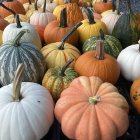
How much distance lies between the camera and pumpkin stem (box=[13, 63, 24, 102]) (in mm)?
981

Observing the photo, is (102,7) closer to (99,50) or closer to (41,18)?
(41,18)

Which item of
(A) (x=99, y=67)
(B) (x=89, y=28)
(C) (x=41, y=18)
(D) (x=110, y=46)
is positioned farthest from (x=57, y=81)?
(C) (x=41, y=18)

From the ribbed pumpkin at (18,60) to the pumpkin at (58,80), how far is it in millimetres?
70

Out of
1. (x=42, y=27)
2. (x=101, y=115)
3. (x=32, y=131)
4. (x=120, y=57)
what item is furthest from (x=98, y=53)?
(x=42, y=27)

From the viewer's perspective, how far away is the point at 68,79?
1238mm

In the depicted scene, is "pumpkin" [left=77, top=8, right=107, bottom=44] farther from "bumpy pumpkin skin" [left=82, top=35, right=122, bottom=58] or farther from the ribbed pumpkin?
the ribbed pumpkin

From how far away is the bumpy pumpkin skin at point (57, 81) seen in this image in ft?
4.05

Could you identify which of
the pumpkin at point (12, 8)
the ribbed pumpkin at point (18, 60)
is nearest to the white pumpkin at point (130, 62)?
the ribbed pumpkin at point (18, 60)

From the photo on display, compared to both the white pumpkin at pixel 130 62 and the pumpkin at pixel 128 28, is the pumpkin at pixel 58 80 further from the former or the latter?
the pumpkin at pixel 128 28

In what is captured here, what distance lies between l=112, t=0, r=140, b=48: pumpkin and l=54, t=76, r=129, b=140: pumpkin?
0.59m

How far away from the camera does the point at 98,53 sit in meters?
1.27

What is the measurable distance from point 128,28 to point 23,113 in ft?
2.76

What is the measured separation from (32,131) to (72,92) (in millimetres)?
209

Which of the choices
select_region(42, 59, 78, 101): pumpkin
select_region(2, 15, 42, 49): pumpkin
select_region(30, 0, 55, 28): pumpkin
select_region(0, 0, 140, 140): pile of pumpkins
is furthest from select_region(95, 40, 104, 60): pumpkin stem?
select_region(30, 0, 55, 28): pumpkin
